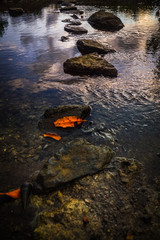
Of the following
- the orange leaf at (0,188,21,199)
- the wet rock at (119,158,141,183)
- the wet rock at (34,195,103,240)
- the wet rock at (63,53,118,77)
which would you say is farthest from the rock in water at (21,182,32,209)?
the wet rock at (63,53,118,77)

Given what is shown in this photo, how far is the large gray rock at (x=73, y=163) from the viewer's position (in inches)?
68.4

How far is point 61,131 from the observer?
2.49 m

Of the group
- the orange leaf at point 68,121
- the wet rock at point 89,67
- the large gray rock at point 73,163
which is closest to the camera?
the large gray rock at point 73,163

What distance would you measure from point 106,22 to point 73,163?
31.2ft

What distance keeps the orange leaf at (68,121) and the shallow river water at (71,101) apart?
0.59ft

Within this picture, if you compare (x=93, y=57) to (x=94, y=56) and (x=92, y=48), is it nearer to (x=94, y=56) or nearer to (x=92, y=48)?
(x=94, y=56)

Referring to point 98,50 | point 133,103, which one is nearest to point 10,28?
point 98,50

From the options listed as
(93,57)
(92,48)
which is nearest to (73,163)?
(93,57)

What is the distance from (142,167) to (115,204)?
0.63 meters

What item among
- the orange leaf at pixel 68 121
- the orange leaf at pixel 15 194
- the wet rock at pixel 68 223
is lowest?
the wet rock at pixel 68 223

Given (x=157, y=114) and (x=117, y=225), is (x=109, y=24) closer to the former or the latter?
(x=157, y=114)

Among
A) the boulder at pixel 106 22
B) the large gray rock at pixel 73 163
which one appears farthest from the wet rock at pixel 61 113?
the boulder at pixel 106 22

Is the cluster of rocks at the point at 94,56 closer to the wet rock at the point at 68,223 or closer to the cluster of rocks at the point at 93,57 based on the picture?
the cluster of rocks at the point at 93,57

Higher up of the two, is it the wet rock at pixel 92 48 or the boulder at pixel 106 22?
the boulder at pixel 106 22
